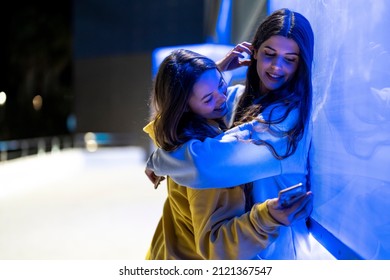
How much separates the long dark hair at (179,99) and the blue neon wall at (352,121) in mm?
227

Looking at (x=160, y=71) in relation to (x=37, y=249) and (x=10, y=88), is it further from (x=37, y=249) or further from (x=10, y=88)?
(x=10, y=88)

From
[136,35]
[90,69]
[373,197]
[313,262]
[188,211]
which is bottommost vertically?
[90,69]

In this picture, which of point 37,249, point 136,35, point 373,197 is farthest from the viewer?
point 136,35

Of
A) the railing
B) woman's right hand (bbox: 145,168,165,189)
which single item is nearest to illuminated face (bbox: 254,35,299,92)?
woman's right hand (bbox: 145,168,165,189)

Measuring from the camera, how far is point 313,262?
1115 mm

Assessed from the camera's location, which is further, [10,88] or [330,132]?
[10,88]

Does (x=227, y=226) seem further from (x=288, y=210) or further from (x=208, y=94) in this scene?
(x=208, y=94)

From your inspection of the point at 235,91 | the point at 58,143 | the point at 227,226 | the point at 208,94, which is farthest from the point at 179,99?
the point at 58,143

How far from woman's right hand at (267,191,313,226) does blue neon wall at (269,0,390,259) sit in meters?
0.09

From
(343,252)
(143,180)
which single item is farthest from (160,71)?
(143,180)

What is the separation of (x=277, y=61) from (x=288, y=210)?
296 millimetres

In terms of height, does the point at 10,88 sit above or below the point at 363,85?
below

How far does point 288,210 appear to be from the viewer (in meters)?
0.93

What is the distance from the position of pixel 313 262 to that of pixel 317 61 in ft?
1.46
